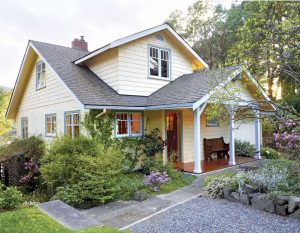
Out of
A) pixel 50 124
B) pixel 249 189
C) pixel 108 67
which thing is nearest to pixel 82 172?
pixel 249 189

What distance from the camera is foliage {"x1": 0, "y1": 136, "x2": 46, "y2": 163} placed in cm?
1176

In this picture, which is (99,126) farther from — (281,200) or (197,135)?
(281,200)

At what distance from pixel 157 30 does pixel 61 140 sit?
6.67m

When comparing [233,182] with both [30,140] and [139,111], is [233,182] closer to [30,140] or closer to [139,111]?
[139,111]

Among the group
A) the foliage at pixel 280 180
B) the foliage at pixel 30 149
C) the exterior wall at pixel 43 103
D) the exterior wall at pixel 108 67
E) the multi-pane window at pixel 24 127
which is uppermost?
the exterior wall at pixel 108 67

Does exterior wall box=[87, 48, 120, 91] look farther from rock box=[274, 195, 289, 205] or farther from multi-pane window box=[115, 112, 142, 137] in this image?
rock box=[274, 195, 289, 205]

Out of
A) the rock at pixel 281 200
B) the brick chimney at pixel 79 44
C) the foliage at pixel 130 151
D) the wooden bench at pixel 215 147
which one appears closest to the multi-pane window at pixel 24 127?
the brick chimney at pixel 79 44

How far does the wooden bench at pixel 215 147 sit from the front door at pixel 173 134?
59.7 inches

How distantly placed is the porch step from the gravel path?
0.96 metres

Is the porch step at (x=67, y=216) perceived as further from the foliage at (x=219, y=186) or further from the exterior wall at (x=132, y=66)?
the exterior wall at (x=132, y=66)

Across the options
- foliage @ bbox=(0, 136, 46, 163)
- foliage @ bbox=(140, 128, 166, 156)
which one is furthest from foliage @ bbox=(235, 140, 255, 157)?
foliage @ bbox=(0, 136, 46, 163)

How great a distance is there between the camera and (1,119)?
22.3m

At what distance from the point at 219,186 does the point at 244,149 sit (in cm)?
760

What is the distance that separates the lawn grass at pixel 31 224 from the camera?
4441 mm
